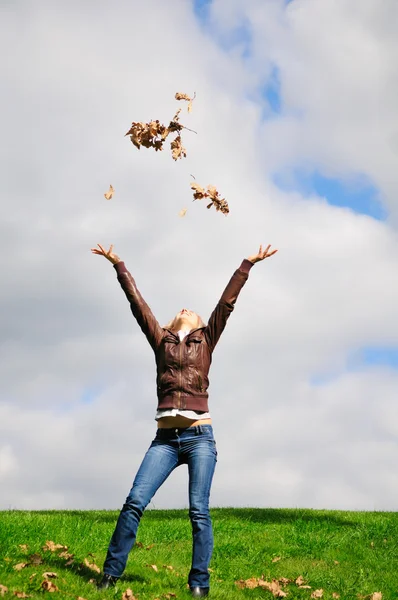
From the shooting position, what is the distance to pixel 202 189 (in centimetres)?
994

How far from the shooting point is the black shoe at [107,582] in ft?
26.8

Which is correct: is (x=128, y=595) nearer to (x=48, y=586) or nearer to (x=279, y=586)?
(x=48, y=586)

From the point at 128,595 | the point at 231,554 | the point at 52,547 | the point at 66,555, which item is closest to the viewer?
the point at 128,595

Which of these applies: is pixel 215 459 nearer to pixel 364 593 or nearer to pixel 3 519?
pixel 364 593

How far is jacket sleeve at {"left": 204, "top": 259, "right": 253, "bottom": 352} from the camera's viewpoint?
8.67 m

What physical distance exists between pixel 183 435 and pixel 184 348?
39.7 inches

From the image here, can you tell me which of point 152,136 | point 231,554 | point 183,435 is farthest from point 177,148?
point 231,554

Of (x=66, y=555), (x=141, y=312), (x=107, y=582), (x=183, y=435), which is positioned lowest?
(x=107, y=582)

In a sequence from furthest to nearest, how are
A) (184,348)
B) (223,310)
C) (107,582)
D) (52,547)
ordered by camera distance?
(52,547) < (223,310) < (184,348) < (107,582)

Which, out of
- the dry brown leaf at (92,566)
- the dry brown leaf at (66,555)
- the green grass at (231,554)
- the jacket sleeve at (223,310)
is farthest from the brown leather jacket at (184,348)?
the dry brown leaf at (66,555)

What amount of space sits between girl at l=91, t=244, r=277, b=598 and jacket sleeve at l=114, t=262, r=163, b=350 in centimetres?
1

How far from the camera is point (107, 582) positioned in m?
8.20

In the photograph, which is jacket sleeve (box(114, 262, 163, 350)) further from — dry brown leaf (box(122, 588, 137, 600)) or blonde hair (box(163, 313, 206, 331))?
dry brown leaf (box(122, 588, 137, 600))

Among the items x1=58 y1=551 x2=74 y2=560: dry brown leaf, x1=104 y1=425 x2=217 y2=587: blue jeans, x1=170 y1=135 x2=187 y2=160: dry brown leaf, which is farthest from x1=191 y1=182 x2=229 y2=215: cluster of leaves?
x1=58 y1=551 x2=74 y2=560: dry brown leaf
